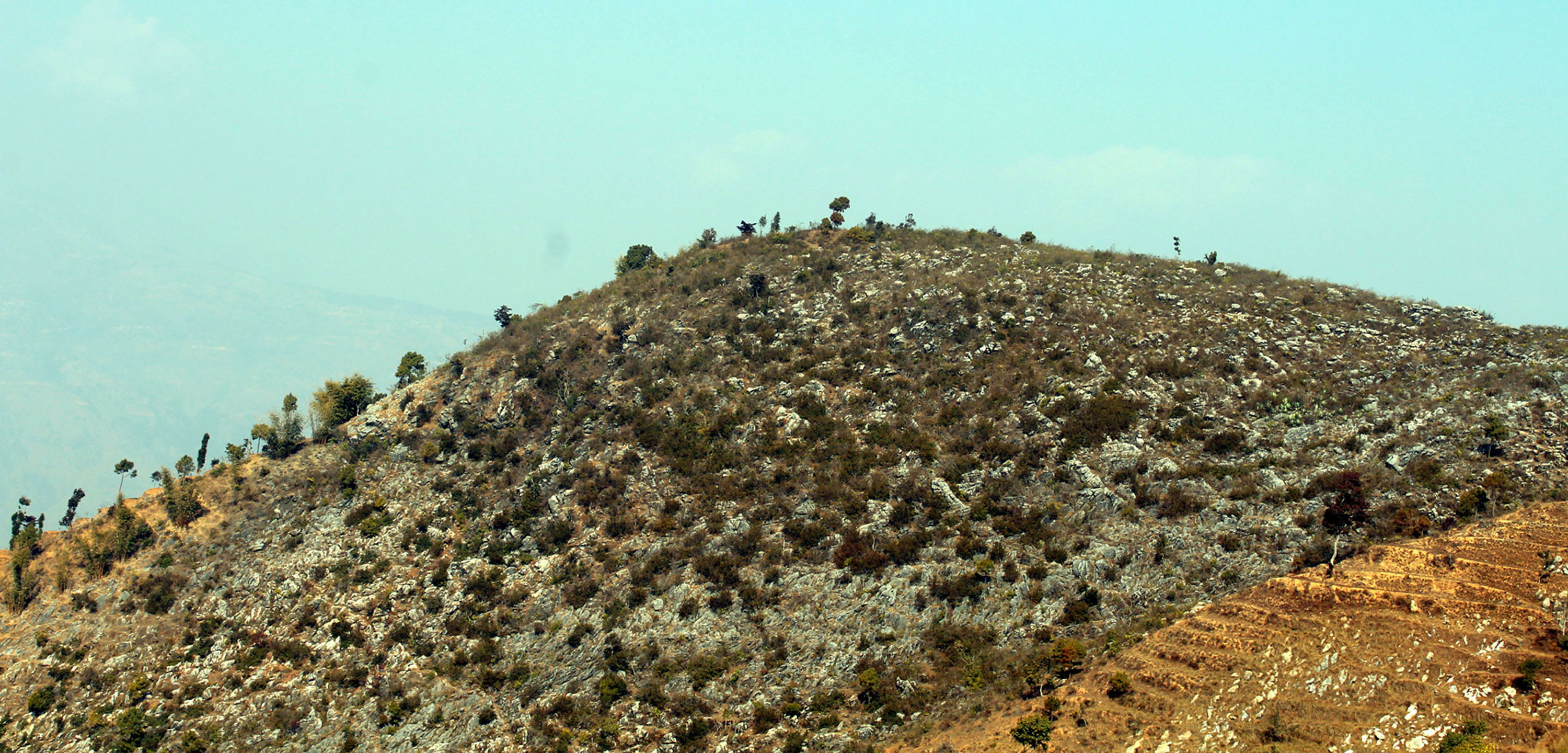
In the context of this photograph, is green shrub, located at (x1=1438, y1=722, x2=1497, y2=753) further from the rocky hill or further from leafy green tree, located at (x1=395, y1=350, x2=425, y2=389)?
leafy green tree, located at (x1=395, y1=350, x2=425, y2=389)

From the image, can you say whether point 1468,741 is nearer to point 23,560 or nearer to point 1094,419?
point 1094,419

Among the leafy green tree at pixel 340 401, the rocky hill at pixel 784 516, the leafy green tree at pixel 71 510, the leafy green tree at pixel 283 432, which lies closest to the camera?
the rocky hill at pixel 784 516

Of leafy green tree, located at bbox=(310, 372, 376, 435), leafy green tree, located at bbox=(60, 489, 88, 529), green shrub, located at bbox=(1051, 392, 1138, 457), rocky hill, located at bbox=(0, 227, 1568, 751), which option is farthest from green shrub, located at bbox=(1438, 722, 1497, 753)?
leafy green tree, located at bbox=(60, 489, 88, 529)

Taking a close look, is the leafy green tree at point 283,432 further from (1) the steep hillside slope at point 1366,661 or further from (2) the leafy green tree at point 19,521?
(1) the steep hillside slope at point 1366,661

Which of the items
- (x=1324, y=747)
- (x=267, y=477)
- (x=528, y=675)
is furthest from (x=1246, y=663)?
(x=267, y=477)

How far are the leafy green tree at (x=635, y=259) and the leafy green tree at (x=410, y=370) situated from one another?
25891 millimetres

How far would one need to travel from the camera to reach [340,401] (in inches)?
3314

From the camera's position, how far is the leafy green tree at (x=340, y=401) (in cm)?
8194

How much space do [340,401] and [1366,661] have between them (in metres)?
89.9

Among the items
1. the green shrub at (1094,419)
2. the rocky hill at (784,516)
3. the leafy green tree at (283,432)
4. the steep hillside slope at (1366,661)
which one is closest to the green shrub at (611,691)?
the rocky hill at (784,516)

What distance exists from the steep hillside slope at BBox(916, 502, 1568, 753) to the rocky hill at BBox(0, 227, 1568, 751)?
1.26 m

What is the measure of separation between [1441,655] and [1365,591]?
4.35 meters

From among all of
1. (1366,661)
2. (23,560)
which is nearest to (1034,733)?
(1366,661)

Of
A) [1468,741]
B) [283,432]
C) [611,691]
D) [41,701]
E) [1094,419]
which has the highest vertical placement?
[283,432]
